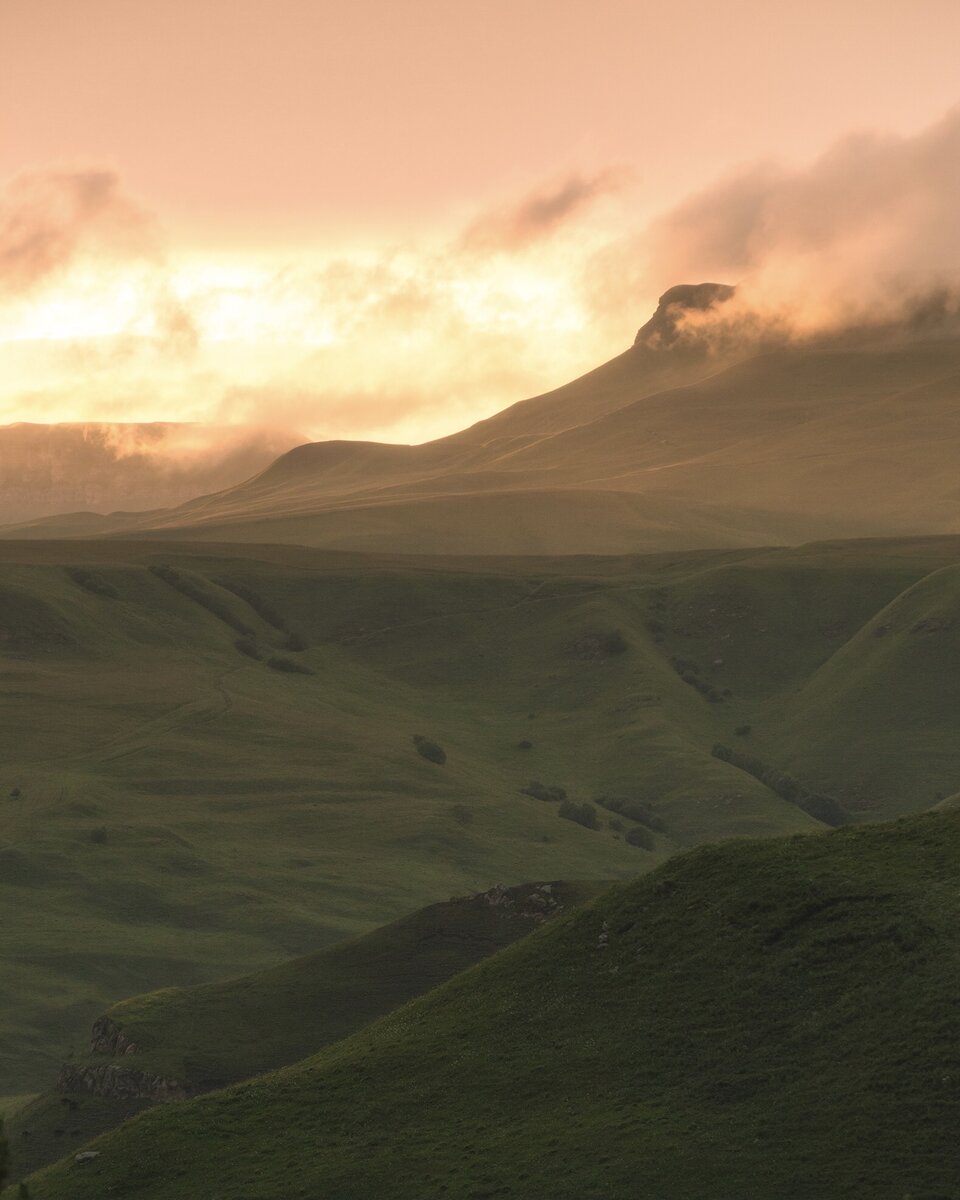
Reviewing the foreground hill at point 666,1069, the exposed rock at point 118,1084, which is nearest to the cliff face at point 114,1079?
the exposed rock at point 118,1084

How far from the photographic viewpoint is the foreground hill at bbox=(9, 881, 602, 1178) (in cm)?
8050

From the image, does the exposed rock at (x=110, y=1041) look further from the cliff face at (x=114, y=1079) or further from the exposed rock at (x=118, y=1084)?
the exposed rock at (x=118, y=1084)

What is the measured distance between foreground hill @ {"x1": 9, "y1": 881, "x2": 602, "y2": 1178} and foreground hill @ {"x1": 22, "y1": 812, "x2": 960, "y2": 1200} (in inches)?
938

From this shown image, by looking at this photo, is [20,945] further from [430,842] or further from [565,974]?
[565,974]

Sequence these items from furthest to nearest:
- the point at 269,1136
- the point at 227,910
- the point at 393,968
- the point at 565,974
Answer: the point at 227,910 → the point at 393,968 → the point at 565,974 → the point at 269,1136

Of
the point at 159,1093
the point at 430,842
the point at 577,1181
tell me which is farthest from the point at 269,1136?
the point at 430,842

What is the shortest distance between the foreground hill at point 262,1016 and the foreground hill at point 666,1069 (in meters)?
Result: 23.8

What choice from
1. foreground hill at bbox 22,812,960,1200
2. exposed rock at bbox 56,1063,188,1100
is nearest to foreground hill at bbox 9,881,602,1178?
exposed rock at bbox 56,1063,188,1100

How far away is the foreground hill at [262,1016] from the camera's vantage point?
3169 inches

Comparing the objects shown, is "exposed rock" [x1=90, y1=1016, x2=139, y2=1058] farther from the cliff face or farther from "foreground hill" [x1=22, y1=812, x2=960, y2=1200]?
"foreground hill" [x1=22, y1=812, x2=960, y2=1200]

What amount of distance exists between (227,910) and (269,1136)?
383 ft

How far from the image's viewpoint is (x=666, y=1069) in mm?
49281

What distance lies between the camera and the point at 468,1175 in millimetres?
46719

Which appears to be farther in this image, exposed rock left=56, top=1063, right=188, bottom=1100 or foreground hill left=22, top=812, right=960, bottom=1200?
exposed rock left=56, top=1063, right=188, bottom=1100
